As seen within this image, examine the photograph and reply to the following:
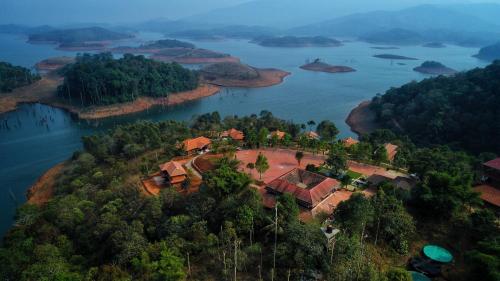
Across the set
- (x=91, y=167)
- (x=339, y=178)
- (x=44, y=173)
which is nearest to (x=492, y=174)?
(x=339, y=178)

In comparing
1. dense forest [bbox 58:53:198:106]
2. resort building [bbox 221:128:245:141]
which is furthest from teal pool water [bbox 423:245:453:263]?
dense forest [bbox 58:53:198:106]

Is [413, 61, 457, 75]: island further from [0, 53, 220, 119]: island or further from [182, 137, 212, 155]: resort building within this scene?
[182, 137, 212, 155]: resort building

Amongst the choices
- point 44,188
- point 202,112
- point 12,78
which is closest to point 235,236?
point 44,188

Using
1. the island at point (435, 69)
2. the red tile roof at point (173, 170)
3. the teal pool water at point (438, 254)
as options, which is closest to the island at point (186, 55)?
the island at point (435, 69)

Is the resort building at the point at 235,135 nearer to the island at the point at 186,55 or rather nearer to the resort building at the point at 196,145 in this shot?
the resort building at the point at 196,145

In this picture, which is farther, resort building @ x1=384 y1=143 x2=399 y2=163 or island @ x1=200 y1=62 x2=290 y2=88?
island @ x1=200 y1=62 x2=290 y2=88

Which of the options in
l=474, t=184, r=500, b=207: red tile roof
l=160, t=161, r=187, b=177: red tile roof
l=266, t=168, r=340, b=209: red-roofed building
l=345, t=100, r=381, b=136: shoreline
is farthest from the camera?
l=345, t=100, r=381, b=136: shoreline

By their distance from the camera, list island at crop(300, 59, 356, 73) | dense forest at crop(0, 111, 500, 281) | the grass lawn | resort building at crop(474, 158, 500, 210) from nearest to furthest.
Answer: dense forest at crop(0, 111, 500, 281)
resort building at crop(474, 158, 500, 210)
the grass lawn
island at crop(300, 59, 356, 73)

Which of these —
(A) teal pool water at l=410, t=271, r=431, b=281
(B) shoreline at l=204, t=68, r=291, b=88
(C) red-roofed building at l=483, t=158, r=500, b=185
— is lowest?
(B) shoreline at l=204, t=68, r=291, b=88
